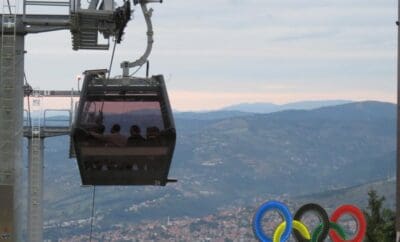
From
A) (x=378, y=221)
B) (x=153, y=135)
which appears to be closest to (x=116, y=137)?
(x=153, y=135)

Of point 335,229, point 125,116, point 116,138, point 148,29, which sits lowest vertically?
point 335,229

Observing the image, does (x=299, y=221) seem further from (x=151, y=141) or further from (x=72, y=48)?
(x=151, y=141)

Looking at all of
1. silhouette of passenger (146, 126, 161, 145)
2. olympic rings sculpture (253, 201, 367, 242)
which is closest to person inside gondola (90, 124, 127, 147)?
silhouette of passenger (146, 126, 161, 145)

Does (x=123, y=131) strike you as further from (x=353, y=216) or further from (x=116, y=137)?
(x=353, y=216)

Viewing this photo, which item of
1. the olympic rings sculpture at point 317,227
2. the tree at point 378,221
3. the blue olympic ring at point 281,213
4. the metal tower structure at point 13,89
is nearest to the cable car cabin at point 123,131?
the metal tower structure at point 13,89

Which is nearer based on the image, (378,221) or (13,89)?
(13,89)

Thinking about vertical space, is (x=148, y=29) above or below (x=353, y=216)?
above

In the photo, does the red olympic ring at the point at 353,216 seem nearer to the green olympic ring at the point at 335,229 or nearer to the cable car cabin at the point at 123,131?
the green olympic ring at the point at 335,229
